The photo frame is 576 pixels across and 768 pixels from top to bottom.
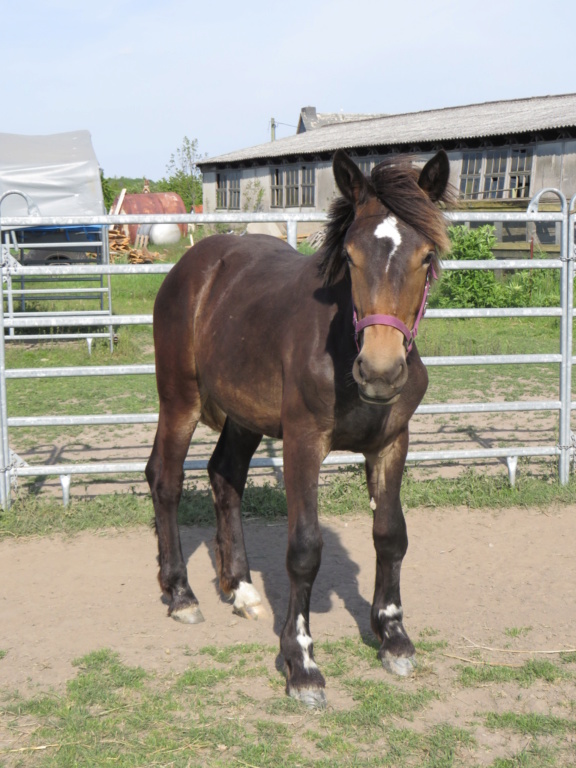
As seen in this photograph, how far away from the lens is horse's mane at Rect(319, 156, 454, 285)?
2.96 metres

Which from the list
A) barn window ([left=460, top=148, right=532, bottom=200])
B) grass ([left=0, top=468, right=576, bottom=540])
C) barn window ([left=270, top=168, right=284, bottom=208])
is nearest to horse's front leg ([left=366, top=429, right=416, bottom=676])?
grass ([left=0, top=468, right=576, bottom=540])

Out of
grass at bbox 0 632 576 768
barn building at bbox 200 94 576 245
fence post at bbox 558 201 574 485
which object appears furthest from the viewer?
barn building at bbox 200 94 576 245

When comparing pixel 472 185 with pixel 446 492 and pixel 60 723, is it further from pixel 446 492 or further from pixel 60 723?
pixel 60 723

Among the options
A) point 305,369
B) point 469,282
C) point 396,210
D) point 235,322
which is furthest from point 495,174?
point 396,210

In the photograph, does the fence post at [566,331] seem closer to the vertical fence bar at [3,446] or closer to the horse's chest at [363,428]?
the horse's chest at [363,428]

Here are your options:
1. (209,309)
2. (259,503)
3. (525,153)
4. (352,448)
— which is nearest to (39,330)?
(259,503)

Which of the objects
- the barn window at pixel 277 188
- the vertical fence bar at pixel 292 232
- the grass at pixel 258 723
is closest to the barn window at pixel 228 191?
the barn window at pixel 277 188

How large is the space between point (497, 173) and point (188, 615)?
20.8 meters

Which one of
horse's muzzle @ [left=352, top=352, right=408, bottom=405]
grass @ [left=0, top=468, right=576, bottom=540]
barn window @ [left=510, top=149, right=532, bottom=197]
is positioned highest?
barn window @ [left=510, top=149, right=532, bottom=197]

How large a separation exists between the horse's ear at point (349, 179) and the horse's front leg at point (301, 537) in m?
0.98

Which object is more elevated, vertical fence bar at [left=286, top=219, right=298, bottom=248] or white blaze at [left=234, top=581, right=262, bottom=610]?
vertical fence bar at [left=286, top=219, right=298, bottom=248]

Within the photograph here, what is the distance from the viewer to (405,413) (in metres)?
3.46

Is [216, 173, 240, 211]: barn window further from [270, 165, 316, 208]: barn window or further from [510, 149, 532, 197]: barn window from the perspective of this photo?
[510, 149, 532, 197]: barn window

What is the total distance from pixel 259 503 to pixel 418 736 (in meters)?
2.99
